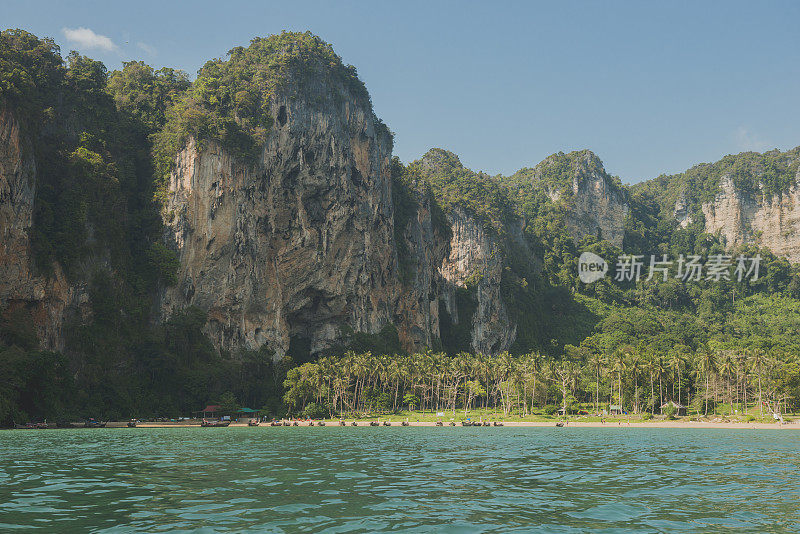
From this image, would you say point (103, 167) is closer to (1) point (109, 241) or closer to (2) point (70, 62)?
(1) point (109, 241)

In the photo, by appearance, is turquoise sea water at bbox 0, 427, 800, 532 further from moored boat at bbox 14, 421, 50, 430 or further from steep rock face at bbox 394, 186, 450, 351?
steep rock face at bbox 394, 186, 450, 351

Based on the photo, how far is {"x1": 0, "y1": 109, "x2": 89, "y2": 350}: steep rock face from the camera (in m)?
78.9

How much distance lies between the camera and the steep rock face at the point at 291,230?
105 meters

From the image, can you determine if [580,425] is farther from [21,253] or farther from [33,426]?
[21,253]

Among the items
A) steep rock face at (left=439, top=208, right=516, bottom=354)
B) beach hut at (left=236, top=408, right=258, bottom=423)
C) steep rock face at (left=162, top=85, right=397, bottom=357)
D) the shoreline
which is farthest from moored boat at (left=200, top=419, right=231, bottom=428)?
steep rock face at (left=439, top=208, right=516, bottom=354)

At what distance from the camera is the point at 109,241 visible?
9581 cm

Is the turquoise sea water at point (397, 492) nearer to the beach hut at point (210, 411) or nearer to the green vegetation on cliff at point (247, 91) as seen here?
the beach hut at point (210, 411)

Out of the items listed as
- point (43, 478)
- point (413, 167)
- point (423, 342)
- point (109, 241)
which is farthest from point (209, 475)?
point (413, 167)

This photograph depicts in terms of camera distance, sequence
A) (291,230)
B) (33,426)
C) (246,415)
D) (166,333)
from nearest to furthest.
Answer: (33,426) → (166,333) → (246,415) → (291,230)

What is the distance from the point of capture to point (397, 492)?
20500 millimetres

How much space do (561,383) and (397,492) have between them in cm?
9296

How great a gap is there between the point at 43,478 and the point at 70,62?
107m

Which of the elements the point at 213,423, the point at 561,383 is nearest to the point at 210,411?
the point at 213,423

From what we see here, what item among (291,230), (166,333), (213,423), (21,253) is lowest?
(213,423)
